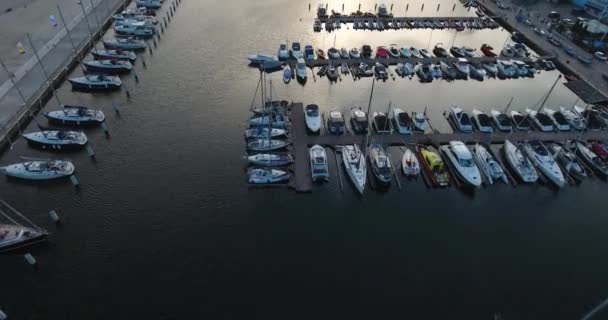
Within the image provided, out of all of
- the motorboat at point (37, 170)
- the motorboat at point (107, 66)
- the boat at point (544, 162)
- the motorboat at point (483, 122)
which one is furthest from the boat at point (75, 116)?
the boat at point (544, 162)

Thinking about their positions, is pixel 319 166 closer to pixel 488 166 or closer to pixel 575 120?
pixel 488 166

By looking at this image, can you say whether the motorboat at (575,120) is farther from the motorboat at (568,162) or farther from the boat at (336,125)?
the boat at (336,125)

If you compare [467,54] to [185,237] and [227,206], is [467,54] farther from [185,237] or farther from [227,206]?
[185,237]

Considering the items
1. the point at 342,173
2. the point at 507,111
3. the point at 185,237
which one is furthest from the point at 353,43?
the point at 185,237

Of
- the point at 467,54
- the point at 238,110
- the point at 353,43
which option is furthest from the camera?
the point at 353,43

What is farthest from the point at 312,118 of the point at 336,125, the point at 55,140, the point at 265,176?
the point at 55,140

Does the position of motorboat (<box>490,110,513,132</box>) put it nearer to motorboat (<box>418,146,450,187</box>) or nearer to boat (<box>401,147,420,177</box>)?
motorboat (<box>418,146,450,187</box>)
